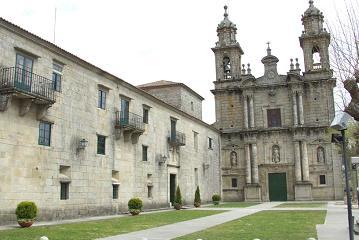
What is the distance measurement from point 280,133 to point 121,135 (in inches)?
915

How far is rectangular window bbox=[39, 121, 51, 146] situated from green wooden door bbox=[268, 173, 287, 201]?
29.5 m

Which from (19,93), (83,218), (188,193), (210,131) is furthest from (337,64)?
(210,131)

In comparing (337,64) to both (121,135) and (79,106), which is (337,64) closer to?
Answer: (79,106)

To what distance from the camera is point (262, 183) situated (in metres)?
44.2

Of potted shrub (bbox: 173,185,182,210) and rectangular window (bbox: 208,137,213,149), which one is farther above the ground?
rectangular window (bbox: 208,137,213,149)

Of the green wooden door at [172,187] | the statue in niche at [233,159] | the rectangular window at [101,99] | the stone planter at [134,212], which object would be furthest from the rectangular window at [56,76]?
the statue in niche at [233,159]

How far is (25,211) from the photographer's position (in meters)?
16.7

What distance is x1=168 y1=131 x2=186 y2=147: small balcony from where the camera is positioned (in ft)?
109

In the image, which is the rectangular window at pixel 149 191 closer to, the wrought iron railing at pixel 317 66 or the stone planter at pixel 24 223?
the stone planter at pixel 24 223

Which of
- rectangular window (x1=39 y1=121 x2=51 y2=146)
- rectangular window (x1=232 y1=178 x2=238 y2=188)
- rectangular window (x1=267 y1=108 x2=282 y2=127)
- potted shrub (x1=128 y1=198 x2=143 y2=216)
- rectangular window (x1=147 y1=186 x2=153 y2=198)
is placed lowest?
potted shrub (x1=128 y1=198 x2=143 y2=216)

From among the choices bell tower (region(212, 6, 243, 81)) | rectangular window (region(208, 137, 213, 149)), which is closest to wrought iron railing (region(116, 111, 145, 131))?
rectangular window (region(208, 137, 213, 149))

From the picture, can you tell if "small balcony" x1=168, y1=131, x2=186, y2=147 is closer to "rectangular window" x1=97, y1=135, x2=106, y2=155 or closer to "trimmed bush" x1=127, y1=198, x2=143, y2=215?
"trimmed bush" x1=127, y1=198, x2=143, y2=215

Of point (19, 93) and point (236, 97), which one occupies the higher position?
point (236, 97)

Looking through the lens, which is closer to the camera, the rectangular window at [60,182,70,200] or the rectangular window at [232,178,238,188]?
the rectangular window at [60,182,70,200]
